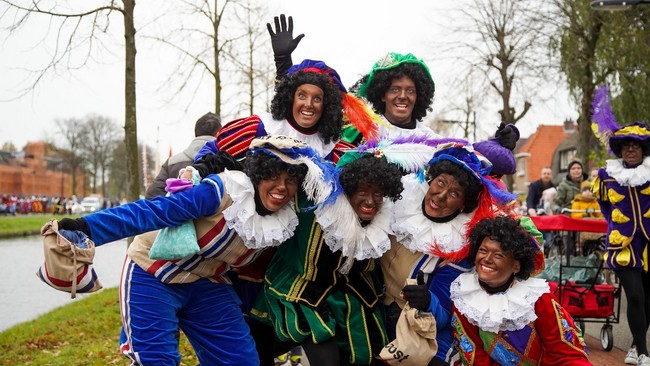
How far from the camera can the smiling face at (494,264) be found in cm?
327

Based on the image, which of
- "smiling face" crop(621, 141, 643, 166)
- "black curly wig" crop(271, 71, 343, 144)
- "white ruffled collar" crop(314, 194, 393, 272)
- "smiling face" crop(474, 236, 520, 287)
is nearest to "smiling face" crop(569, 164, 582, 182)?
"smiling face" crop(621, 141, 643, 166)

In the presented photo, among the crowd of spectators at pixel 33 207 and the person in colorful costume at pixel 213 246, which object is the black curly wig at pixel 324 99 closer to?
the person in colorful costume at pixel 213 246

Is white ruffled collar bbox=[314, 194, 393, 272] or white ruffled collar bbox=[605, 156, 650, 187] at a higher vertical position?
white ruffled collar bbox=[605, 156, 650, 187]

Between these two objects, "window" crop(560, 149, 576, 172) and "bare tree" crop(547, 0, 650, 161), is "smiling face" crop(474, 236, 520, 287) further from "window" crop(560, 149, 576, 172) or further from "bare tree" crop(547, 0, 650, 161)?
"window" crop(560, 149, 576, 172)

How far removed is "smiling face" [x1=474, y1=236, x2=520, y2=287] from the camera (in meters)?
3.27

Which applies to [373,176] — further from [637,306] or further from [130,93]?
[130,93]

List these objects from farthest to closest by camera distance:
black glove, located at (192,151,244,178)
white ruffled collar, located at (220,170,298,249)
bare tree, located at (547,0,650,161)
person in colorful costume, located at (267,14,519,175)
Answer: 1. bare tree, located at (547,0,650,161)
2. person in colorful costume, located at (267,14,519,175)
3. black glove, located at (192,151,244,178)
4. white ruffled collar, located at (220,170,298,249)

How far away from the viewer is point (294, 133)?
4.05m

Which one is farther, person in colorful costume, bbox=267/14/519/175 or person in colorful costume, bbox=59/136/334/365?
person in colorful costume, bbox=267/14/519/175

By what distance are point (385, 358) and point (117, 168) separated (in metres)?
61.6

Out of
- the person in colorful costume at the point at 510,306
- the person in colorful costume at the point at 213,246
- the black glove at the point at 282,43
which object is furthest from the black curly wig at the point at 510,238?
the black glove at the point at 282,43

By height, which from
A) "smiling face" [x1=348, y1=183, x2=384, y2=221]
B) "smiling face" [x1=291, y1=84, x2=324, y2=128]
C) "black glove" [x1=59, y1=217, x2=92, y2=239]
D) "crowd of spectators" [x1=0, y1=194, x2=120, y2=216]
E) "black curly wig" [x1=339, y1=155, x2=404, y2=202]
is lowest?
"crowd of spectators" [x1=0, y1=194, x2=120, y2=216]

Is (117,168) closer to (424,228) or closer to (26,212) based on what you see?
(26,212)

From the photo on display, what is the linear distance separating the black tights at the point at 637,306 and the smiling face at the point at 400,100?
2652 mm
